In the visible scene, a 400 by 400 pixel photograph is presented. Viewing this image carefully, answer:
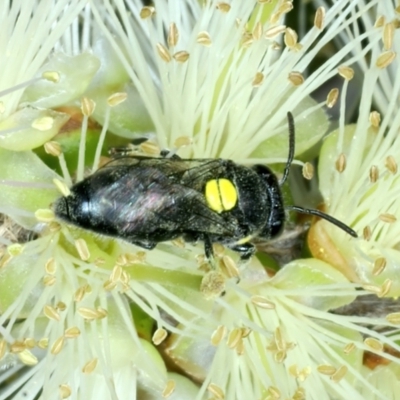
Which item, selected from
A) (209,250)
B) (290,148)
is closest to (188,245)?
(209,250)

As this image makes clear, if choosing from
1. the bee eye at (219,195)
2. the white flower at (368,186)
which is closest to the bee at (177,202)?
the bee eye at (219,195)

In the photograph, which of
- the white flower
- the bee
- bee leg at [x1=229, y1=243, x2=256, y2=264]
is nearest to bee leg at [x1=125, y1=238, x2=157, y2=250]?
the bee

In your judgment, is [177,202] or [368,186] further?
[368,186]

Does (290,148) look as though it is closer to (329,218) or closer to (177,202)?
(329,218)

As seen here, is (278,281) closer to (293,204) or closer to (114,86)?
(293,204)

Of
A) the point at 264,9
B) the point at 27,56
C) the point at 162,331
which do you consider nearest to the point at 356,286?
the point at 162,331

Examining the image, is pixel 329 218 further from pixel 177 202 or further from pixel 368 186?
pixel 177 202

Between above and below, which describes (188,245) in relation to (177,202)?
below

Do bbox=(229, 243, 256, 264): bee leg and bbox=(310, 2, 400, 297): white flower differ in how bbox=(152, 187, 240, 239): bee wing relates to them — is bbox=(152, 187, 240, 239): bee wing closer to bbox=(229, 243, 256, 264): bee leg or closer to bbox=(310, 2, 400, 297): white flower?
bbox=(229, 243, 256, 264): bee leg
